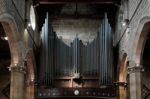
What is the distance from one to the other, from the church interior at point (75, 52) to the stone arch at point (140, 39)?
0.05 metres

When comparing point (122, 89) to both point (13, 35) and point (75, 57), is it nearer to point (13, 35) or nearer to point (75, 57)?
point (75, 57)

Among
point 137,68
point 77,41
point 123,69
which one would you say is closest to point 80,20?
point 77,41

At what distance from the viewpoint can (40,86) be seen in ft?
78.0

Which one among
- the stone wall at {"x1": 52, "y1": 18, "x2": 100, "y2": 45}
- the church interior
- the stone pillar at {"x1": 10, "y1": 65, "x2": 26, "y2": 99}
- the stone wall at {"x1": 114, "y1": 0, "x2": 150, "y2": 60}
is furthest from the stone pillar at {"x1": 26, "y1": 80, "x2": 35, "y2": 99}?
the stone wall at {"x1": 114, "y1": 0, "x2": 150, "y2": 60}

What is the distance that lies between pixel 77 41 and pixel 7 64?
5207 mm

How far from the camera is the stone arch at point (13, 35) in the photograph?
706 inches

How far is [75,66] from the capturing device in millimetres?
24406

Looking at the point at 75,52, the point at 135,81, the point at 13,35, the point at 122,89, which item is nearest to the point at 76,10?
the point at 75,52

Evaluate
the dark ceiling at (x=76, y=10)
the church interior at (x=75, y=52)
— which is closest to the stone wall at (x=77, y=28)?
the church interior at (x=75, y=52)

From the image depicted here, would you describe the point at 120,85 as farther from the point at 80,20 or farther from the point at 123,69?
the point at 80,20

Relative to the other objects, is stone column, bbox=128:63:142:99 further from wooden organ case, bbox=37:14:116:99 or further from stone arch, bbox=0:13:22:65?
stone arch, bbox=0:13:22:65

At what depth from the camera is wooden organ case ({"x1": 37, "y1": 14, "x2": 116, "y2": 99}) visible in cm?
2356

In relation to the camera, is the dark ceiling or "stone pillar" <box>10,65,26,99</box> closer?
"stone pillar" <box>10,65,26,99</box>

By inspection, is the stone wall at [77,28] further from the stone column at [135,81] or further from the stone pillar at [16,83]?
the stone pillar at [16,83]
